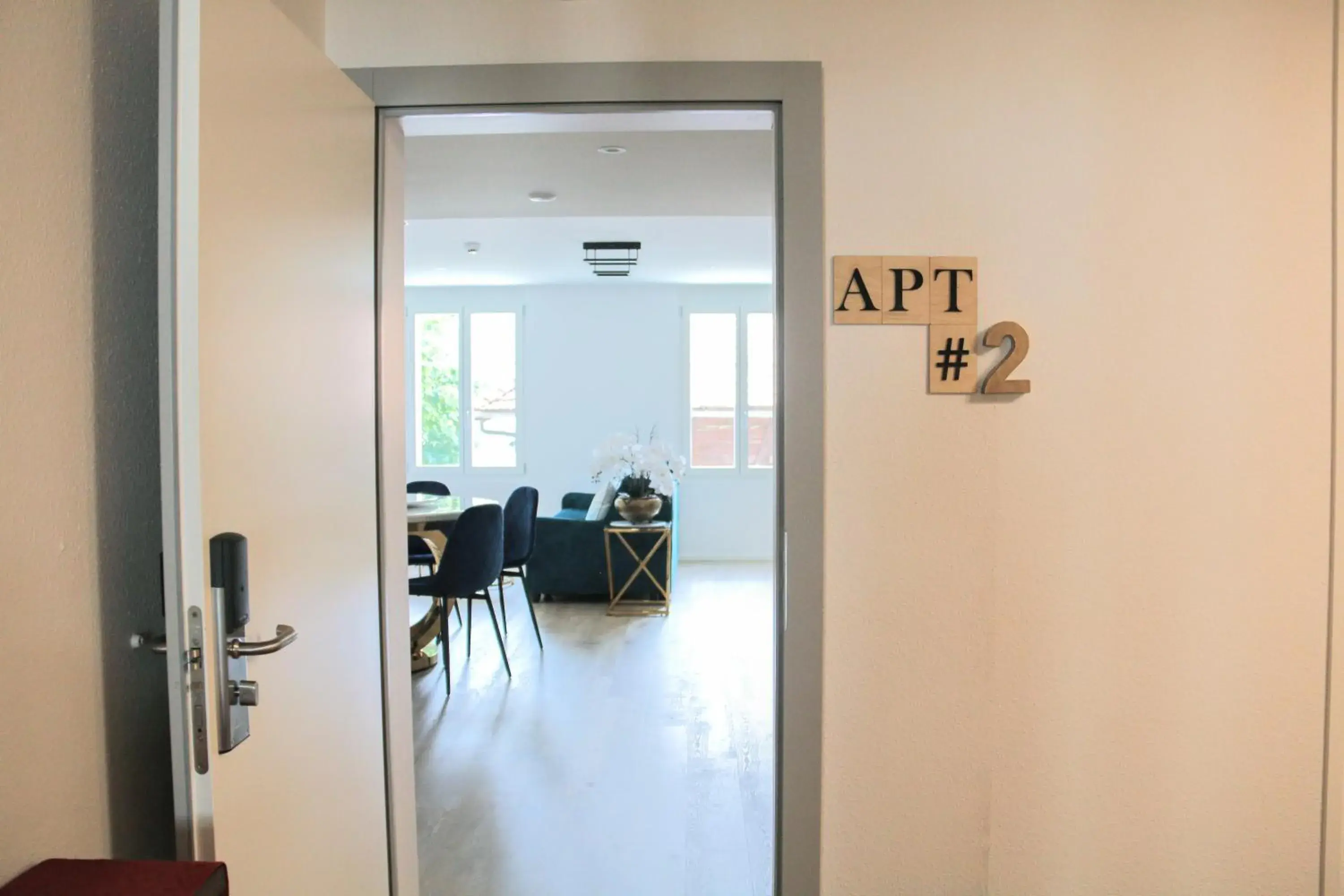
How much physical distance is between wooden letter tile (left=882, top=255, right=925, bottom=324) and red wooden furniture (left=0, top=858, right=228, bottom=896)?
1567mm

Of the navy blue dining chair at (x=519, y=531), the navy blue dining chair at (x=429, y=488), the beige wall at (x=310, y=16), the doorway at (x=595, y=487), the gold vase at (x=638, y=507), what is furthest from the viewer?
the navy blue dining chair at (x=429, y=488)

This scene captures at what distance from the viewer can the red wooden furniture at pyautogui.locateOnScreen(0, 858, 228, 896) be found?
111 cm

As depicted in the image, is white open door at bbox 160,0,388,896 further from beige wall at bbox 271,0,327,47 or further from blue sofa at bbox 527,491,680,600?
blue sofa at bbox 527,491,680,600

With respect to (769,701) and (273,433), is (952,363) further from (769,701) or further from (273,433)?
(769,701)

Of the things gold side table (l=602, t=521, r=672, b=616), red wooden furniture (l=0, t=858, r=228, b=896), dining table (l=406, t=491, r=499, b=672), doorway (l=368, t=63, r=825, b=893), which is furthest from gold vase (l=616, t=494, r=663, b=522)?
red wooden furniture (l=0, t=858, r=228, b=896)

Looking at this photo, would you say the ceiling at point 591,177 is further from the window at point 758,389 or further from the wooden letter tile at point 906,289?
the window at point 758,389

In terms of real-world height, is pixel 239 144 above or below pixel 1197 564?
above

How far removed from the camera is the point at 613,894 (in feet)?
8.49

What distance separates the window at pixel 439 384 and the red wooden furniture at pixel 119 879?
759 cm

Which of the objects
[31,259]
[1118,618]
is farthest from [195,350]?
[1118,618]

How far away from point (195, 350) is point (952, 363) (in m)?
1.45

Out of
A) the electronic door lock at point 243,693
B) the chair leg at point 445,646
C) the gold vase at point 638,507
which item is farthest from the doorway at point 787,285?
the gold vase at point 638,507

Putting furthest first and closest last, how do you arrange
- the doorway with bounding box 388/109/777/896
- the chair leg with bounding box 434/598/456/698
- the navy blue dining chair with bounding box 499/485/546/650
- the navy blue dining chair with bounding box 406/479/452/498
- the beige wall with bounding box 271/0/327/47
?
the navy blue dining chair with bounding box 406/479/452/498
the navy blue dining chair with bounding box 499/485/546/650
the chair leg with bounding box 434/598/456/698
the doorway with bounding box 388/109/777/896
the beige wall with bounding box 271/0/327/47

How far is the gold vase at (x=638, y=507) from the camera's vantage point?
20.4ft
